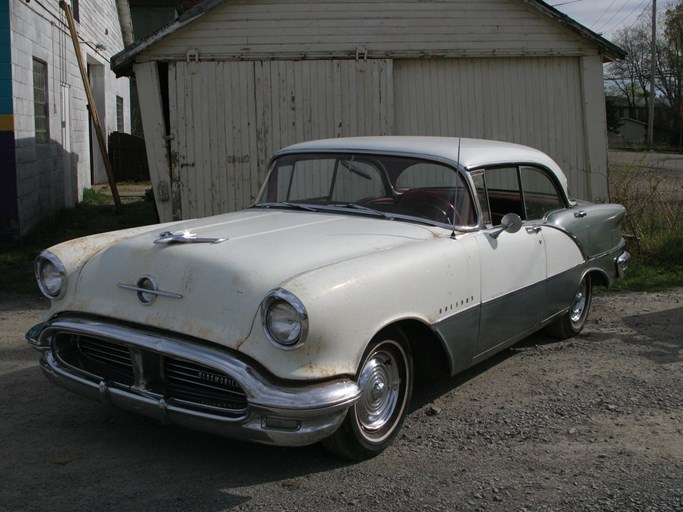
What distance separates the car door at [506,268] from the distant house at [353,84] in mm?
4408

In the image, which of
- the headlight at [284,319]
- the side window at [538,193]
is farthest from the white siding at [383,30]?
the headlight at [284,319]

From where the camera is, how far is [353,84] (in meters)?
9.59

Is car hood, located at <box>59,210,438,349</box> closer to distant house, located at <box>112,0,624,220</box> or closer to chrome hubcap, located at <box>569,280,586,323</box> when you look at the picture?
chrome hubcap, located at <box>569,280,586,323</box>

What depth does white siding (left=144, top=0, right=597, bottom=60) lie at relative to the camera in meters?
9.46

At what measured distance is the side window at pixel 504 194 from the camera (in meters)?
5.28

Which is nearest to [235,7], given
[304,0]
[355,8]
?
[304,0]

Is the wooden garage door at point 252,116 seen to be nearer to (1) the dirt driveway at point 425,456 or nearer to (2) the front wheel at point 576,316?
(2) the front wheel at point 576,316

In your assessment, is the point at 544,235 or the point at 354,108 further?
the point at 354,108

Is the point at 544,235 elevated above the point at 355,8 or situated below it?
below

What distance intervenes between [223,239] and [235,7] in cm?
608

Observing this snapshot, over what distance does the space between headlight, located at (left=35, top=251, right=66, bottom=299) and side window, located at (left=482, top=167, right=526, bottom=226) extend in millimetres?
2738

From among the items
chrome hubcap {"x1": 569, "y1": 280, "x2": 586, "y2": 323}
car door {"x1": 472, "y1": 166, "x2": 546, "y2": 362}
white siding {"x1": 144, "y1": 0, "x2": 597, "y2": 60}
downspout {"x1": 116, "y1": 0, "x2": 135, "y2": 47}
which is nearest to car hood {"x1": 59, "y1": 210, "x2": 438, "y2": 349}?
car door {"x1": 472, "y1": 166, "x2": 546, "y2": 362}

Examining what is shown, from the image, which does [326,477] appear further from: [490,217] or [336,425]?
[490,217]

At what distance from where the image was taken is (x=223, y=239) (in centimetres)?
414
